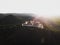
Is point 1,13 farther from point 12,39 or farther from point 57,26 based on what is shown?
point 57,26

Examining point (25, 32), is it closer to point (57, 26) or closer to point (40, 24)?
point (40, 24)

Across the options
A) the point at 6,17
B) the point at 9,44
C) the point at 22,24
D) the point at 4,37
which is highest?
the point at 6,17

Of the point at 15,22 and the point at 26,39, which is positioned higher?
the point at 15,22

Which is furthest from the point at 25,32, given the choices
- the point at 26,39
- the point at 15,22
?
the point at 15,22

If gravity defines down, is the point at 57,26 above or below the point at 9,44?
above

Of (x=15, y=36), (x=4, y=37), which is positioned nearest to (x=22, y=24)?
(x=15, y=36)

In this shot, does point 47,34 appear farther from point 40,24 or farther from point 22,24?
point 22,24

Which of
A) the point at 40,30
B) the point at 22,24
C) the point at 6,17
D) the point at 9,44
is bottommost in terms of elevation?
the point at 9,44
